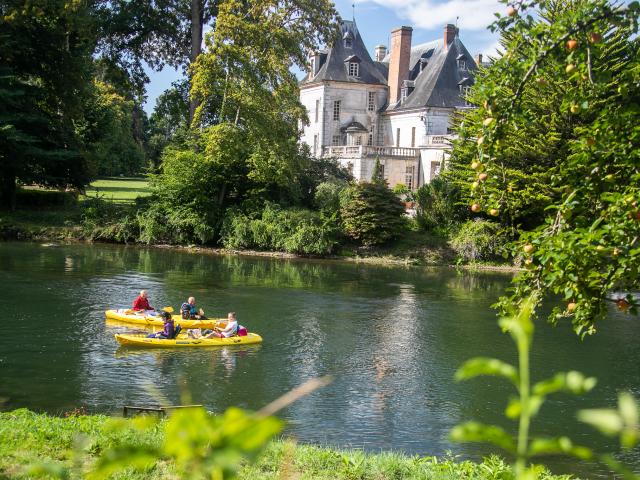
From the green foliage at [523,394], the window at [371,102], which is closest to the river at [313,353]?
the green foliage at [523,394]

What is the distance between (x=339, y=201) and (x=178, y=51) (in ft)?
47.9

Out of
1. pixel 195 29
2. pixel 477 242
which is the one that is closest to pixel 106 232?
pixel 195 29

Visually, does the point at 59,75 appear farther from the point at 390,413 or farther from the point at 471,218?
the point at 390,413

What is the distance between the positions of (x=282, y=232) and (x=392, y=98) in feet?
90.9

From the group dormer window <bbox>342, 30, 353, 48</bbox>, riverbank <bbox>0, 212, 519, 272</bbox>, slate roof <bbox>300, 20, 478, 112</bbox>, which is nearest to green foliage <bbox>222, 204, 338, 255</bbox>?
riverbank <bbox>0, 212, 519, 272</bbox>

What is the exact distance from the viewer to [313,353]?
62.6 feet

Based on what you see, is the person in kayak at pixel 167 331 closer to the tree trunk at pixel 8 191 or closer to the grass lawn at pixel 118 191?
the tree trunk at pixel 8 191

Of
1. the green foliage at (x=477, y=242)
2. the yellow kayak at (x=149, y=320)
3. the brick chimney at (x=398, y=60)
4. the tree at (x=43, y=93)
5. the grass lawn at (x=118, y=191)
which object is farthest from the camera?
the brick chimney at (x=398, y=60)

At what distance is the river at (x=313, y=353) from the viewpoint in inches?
549

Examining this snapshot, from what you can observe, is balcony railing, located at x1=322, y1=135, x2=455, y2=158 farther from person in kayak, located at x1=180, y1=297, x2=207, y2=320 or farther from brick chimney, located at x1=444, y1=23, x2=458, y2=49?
person in kayak, located at x1=180, y1=297, x2=207, y2=320

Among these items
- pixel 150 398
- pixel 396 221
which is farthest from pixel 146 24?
pixel 150 398

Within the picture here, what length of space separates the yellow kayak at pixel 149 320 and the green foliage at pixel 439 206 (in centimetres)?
2286

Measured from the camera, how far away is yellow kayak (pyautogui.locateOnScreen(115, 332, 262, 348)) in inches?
749

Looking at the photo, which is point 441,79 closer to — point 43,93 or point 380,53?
point 380,53
